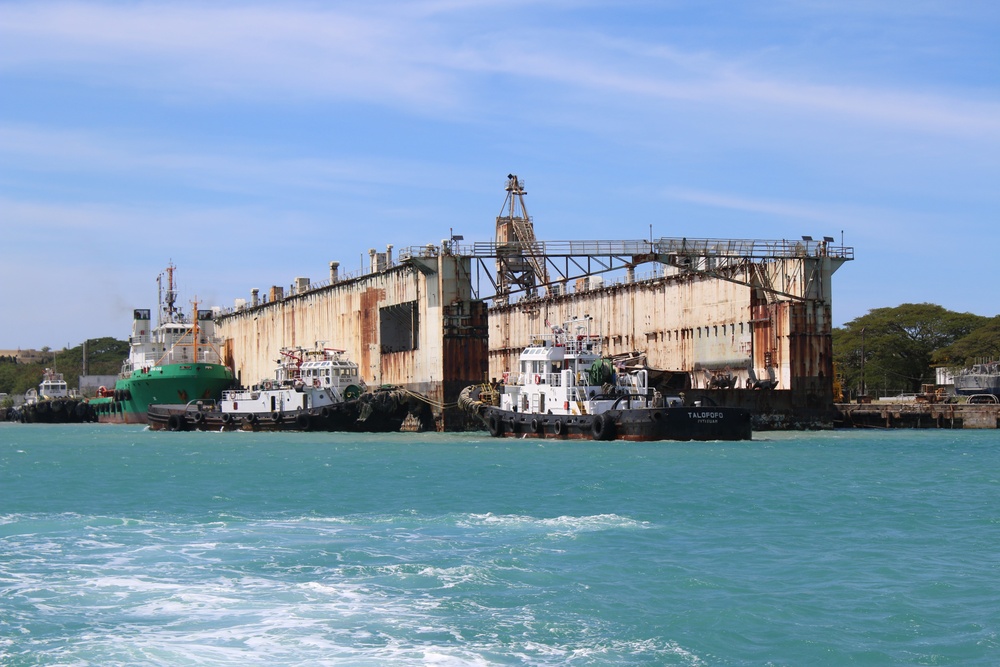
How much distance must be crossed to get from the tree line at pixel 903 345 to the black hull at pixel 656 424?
44.8 meters

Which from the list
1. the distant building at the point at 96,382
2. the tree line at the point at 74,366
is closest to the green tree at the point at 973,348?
the distant building at the point at 96,382

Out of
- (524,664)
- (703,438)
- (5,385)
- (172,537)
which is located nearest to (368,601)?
(524,664)

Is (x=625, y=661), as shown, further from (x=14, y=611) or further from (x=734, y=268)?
(x=734, y=268)

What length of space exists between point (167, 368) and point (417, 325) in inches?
923

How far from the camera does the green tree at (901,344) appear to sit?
88812 millimetres

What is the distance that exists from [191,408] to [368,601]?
165 ft

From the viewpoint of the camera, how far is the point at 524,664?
1305 centimetres

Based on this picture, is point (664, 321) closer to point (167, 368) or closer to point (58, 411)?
point (167, 368)

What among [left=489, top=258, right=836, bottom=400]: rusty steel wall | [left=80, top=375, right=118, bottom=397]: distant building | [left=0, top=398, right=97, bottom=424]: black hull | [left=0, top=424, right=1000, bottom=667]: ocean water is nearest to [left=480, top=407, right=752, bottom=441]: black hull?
[left=489, top=258, right=836, bottom=400]: rusty steel wall

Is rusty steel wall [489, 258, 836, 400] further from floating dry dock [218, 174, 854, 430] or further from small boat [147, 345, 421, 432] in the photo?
small boat [147, 345, 421, 432]

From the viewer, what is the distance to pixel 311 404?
57.2 metres

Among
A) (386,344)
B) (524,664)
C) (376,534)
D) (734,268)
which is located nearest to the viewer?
(524,664)

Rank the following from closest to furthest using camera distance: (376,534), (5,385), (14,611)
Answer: (14,611)
(376,534)
(5,385)

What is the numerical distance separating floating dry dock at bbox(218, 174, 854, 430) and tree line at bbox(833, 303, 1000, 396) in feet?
93.5
